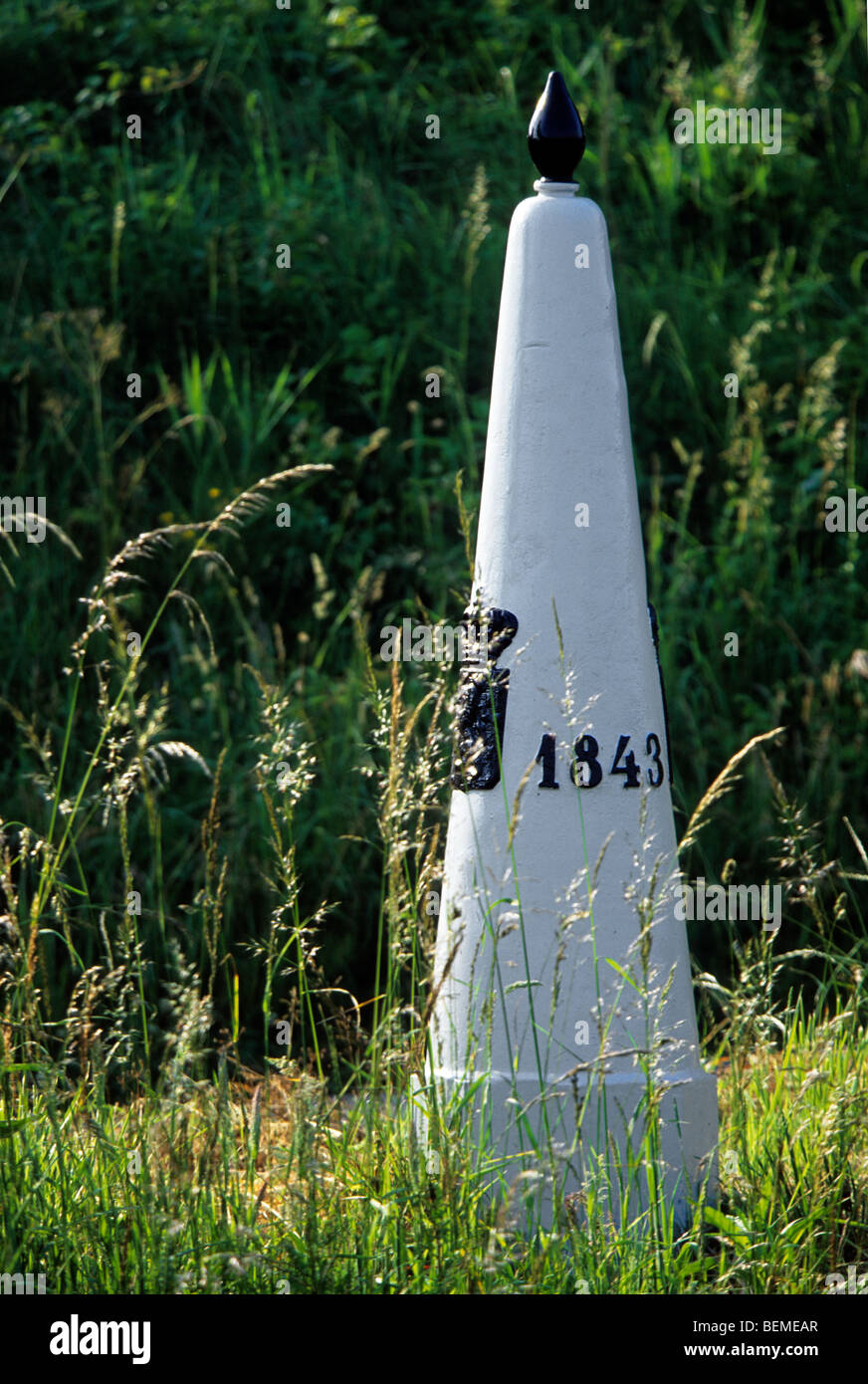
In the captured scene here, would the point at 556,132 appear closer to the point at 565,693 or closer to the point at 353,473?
the point at 565,693

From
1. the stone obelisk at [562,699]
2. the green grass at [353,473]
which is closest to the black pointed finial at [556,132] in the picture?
the stone obelisk at [562,699]

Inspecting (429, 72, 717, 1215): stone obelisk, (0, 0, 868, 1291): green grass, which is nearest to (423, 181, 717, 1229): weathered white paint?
(429, 72, 717, 1215): stone obelisk

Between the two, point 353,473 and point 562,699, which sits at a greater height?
point 353,473

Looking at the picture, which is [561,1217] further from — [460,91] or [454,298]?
[460,91]

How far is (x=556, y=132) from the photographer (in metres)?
2.77

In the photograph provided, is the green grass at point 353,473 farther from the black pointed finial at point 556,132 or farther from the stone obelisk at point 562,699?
the black pointed finial at point 556,132

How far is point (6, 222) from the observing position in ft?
24.0

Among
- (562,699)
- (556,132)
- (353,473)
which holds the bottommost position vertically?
(562,699)

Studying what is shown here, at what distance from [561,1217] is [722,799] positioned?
3.16 m

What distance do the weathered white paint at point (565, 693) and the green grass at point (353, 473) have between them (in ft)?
0.74

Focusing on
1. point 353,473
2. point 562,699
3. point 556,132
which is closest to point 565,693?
point 562,699

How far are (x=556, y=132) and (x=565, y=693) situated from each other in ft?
3.52

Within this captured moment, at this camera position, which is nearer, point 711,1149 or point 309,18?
point 711,1149

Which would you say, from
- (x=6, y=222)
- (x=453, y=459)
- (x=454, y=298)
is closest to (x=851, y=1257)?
(x=453, y=459)
